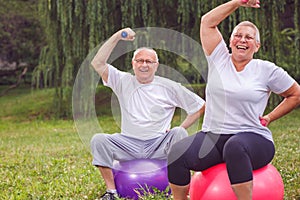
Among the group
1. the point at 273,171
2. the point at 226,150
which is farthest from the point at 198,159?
the point at 273,171

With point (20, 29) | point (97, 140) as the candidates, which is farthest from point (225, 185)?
point (20, 29)

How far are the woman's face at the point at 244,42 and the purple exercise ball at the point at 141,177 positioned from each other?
112 cm

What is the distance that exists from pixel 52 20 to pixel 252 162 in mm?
7322

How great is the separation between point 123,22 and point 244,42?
6164 mm

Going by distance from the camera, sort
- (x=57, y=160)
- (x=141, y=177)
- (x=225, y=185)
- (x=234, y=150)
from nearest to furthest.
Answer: (x=234, y=150)
(x=225, y=185)
(x=141, y=177)
(x=57, y=160)

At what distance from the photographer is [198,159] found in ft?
11.0

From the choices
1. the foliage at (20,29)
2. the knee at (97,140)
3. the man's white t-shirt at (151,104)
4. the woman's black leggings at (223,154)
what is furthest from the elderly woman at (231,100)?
the foliage at (20,29)

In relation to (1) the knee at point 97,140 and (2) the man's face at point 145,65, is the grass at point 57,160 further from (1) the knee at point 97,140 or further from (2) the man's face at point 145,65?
(2) the man's face at point 145,65

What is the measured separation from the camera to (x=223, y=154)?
10.6 ft

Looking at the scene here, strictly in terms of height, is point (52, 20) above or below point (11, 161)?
above

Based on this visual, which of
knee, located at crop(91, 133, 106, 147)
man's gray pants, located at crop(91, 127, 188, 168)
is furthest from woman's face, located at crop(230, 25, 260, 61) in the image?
knee, located at crop(91, 133, 106, 147)

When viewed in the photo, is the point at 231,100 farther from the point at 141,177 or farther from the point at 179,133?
the point at 141,177

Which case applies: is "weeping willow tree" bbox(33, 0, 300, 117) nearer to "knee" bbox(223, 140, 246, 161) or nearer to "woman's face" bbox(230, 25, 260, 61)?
"woman's face" bbox(230, 25, 260, 61)

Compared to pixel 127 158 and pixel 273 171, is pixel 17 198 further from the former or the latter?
pixel 273 171
